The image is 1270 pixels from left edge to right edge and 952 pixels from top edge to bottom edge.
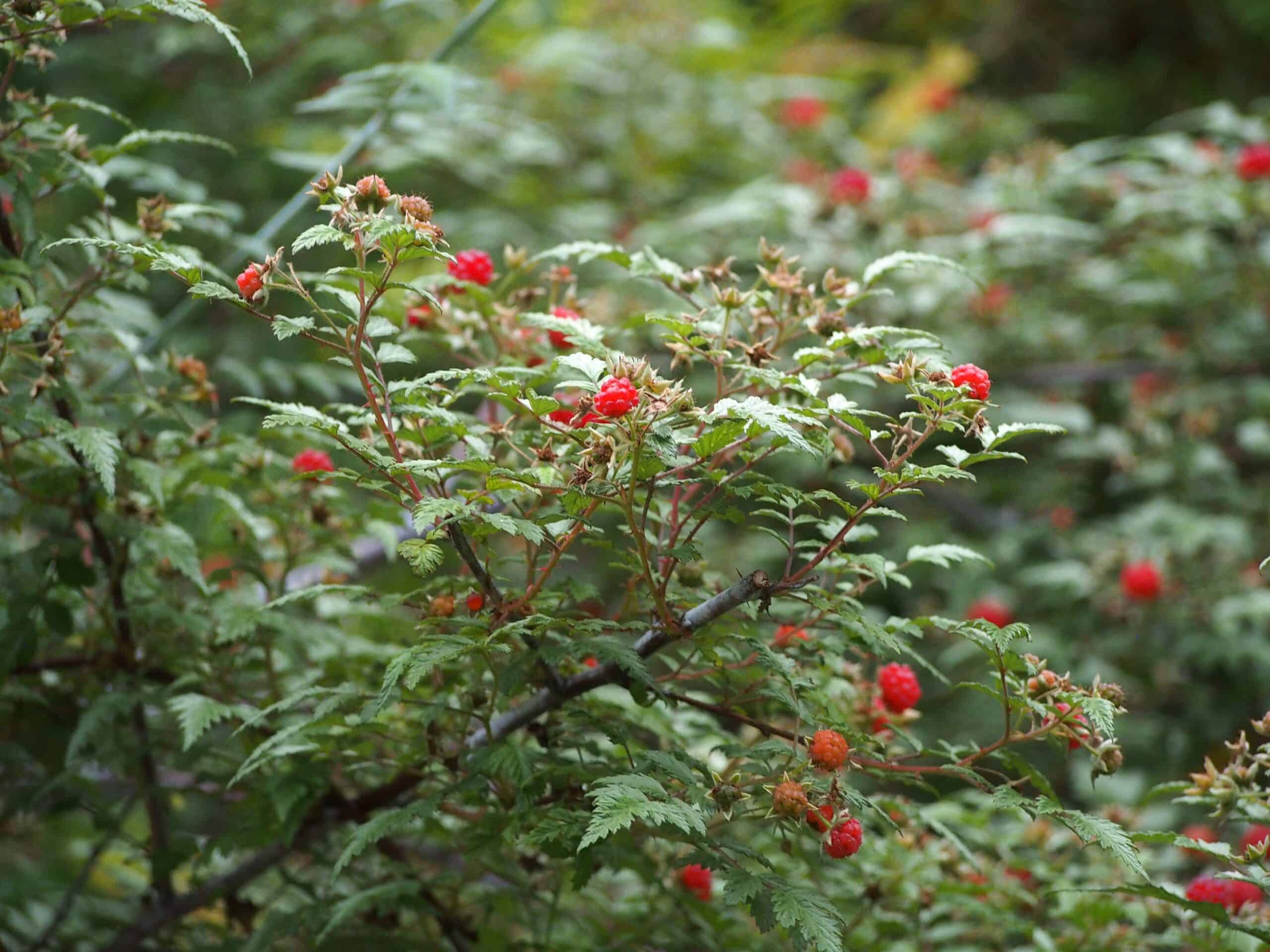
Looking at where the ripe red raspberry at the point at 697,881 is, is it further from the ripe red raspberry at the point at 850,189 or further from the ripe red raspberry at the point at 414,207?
the ripe red raspberry at the point at 850,189

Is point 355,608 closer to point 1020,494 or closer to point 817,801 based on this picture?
point 817,801

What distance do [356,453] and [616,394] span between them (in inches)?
11.3

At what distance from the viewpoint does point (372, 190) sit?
117 cm

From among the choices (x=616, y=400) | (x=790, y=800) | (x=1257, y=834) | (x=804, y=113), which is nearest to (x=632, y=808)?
(x=790, y=800)

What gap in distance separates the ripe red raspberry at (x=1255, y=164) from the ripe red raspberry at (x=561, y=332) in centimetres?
245

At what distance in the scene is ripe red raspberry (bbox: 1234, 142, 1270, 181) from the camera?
3.16 metres

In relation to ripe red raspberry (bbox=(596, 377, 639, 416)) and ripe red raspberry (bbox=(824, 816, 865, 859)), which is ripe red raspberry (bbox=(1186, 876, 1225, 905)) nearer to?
ripe red raspberry (bbox=(824, 816, 865, 859))

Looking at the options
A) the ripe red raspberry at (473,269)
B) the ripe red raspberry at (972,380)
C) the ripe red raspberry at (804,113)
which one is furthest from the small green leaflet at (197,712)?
the ripe red raspberry at (804,113)

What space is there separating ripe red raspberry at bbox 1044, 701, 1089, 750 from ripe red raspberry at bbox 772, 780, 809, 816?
314 mm

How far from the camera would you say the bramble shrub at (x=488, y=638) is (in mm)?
1195

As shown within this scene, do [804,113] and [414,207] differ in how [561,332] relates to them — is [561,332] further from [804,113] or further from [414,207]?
[804,113]

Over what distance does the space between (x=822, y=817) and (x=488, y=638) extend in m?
0.39

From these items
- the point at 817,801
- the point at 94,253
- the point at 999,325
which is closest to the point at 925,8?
the point at 999,325

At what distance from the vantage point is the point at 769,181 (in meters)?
3.52
